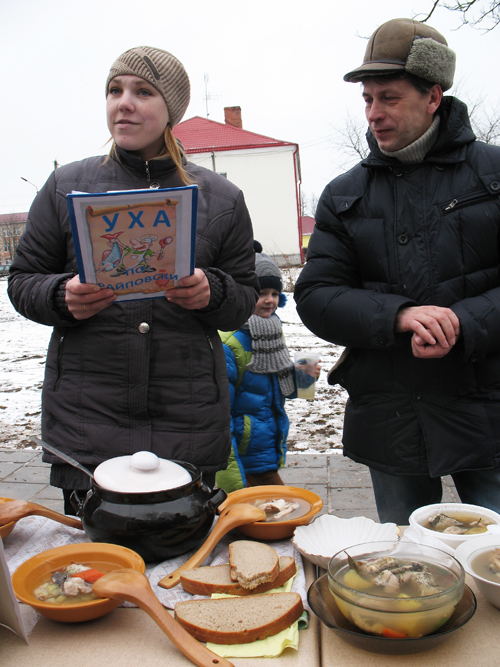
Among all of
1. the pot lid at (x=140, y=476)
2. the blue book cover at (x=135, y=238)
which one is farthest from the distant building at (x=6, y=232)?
the pot lid at (x=140, y=476)

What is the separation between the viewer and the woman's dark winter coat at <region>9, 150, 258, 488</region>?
5.65 ft

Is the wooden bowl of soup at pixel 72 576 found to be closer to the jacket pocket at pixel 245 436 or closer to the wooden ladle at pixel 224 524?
the wooden ladle at pixel 224 524

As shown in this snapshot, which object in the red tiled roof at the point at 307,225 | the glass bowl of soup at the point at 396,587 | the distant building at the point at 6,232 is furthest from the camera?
the distant building at the point at 6,232

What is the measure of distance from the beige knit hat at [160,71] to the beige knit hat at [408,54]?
555 mm

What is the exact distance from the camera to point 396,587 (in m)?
1.04

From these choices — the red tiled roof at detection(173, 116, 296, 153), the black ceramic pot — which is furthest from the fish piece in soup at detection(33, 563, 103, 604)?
the red tiled roof at detection(173, 116, 296, 153)

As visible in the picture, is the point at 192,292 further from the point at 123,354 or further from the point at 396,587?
the point at 396,587

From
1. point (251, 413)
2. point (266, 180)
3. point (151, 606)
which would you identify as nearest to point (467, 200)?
point (151, 606)

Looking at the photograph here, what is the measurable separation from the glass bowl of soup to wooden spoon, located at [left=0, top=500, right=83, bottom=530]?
0.74 metres

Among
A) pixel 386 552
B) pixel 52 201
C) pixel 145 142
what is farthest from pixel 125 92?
pixel 386 552

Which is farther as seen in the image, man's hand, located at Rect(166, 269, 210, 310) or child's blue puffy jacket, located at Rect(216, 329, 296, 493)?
child's blue puffy jacket, located at Rect(216, 329, 296, 493)

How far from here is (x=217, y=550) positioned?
1.38m

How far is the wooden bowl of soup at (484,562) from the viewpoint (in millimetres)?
1083

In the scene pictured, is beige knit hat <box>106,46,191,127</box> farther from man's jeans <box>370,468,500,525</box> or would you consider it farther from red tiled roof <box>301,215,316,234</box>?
red tiled roof <box>301,215,316,234</box>
